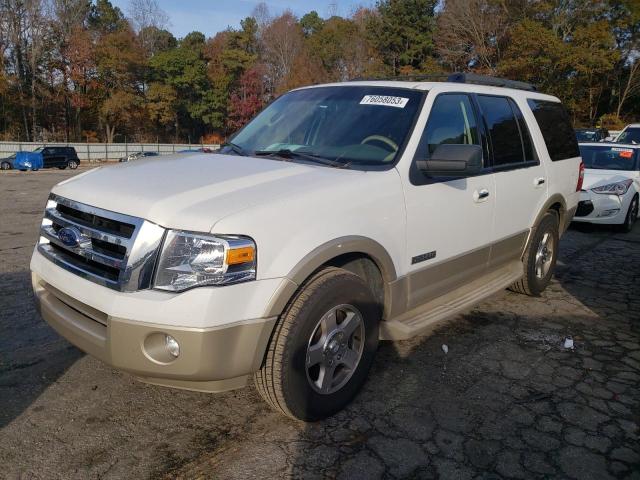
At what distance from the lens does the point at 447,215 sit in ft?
11.5

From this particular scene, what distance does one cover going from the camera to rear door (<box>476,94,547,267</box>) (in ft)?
13.6

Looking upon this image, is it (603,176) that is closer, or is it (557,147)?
(557,147)

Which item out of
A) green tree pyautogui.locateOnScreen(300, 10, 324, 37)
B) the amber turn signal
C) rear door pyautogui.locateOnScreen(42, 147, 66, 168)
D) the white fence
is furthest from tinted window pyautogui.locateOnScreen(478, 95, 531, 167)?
green tree pyautogui.locateOnScreen(300, 10, 324, 37)

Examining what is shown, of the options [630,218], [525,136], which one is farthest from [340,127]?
[630,218]

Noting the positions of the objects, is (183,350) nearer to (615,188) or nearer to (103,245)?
(103,245)

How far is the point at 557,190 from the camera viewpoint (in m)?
5.07

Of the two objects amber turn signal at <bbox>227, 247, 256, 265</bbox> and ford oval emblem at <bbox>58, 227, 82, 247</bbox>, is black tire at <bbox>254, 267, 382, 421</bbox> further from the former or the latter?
ford oval emblem at <bbox>58, 227, 82, 247</bbox>

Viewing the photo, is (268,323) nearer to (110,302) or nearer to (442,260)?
(110,302)

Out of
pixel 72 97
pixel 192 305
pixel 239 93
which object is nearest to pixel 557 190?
pixel 192 305

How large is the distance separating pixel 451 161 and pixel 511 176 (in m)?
1.37

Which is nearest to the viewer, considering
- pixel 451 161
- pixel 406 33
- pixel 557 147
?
pixel 451 161

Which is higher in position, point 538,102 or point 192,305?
point 538,102

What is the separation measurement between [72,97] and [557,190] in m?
53.0

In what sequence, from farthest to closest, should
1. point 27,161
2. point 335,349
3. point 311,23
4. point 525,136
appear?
1. point 311,23
2. point 27,161
3. point 525,136
4. point 335,349
